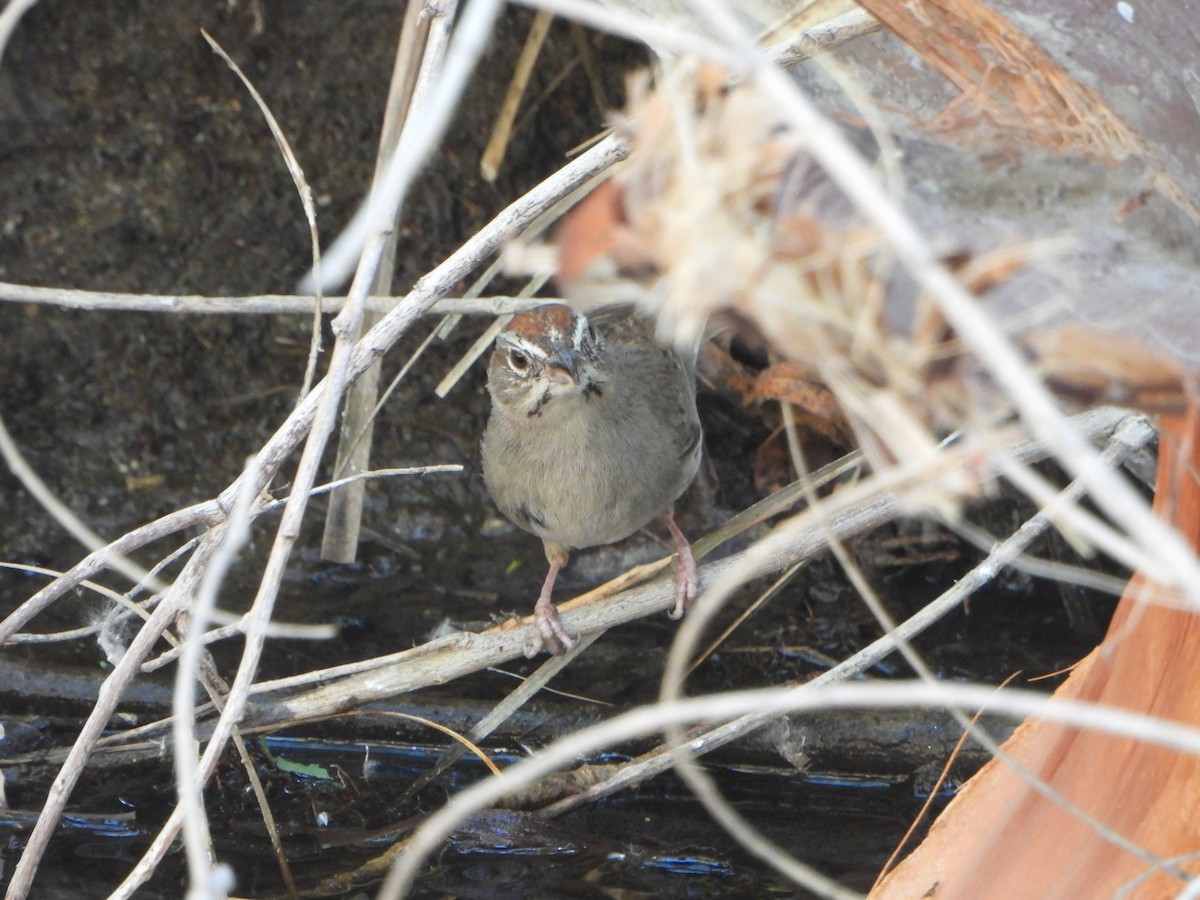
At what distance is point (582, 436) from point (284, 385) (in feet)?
6.45

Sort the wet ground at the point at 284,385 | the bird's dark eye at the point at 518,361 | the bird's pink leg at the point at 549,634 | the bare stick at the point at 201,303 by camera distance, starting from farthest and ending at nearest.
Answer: the wet ground at the point at 284,385 → the bird's dark eye at the point at 518,361 → the bird's pink leg at the point at 549,634 → the bare stick at the point at 201,303

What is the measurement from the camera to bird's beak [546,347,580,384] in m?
4.06

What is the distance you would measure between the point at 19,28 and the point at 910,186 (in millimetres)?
4482

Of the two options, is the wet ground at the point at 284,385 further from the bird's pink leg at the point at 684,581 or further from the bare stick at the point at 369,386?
the bird's pink leg at the point at 684,581

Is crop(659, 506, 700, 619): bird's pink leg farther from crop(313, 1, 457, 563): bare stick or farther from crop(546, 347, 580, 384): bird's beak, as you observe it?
crop(313, 1, 457, 563): bare stick

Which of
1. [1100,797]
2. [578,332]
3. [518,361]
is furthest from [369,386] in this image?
[1100,797]

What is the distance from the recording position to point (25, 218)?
5473mm

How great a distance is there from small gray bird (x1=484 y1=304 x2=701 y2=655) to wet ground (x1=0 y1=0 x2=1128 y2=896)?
2.24ft

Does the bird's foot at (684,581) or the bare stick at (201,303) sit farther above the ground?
the bare stick at (201,303)

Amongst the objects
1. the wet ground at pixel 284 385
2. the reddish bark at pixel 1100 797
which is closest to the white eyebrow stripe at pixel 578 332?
the wet ground at pixel 284 385

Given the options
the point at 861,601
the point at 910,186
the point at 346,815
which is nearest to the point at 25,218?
the point at 346,815

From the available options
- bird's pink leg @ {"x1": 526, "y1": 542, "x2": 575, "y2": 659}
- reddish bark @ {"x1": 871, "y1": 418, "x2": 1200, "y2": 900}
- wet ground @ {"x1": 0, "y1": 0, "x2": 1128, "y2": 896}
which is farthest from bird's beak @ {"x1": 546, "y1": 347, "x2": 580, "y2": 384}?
reddish bark @ {"x1": 871, "y1": 418, "x2": 1200, "y2": 900}

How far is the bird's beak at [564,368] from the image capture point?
13.3 ft

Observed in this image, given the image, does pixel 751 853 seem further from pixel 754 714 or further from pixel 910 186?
pixel 910 186
